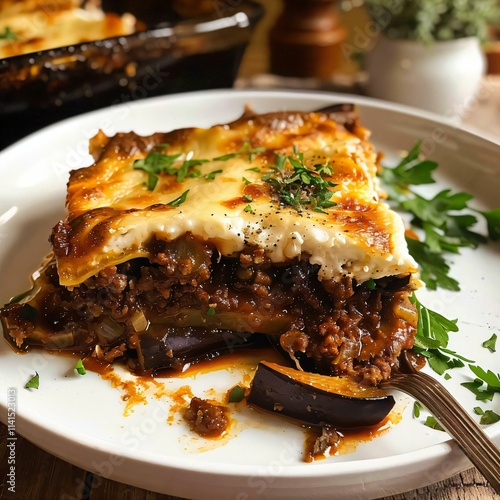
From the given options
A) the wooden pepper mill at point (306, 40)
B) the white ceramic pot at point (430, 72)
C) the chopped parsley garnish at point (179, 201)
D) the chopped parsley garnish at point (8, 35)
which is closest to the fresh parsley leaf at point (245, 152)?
the chopped parsley garnish at point (179, 201)

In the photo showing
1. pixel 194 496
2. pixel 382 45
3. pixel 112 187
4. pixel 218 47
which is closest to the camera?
pixel 194 496

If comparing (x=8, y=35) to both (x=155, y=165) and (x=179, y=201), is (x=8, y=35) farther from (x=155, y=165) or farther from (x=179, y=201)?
(x=179, y=201)

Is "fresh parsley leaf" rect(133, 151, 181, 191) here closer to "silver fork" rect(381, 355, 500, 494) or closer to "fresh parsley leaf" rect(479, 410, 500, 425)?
"silver fork" rect(381, 355, 500, 494)

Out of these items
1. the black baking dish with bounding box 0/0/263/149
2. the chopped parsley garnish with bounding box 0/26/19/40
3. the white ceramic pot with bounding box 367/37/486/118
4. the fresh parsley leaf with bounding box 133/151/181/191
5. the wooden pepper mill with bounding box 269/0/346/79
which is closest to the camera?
the fresh parsley leaf with bounding box 133/151/181/191

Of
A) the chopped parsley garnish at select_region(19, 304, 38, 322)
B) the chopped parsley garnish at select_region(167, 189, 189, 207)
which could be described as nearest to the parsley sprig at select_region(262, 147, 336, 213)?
the chopped parsley garnish at select_region(167, 189, 189, 207)

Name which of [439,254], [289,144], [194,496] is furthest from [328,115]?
[194,496]

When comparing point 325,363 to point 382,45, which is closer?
point 325,363

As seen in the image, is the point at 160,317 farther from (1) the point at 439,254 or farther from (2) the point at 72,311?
(1) the point at 439,254

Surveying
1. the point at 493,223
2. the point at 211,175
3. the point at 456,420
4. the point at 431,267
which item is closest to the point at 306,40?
the point at 493,223
